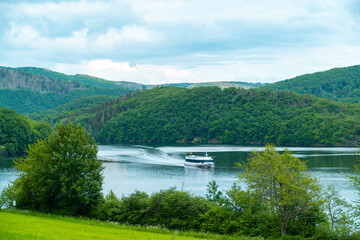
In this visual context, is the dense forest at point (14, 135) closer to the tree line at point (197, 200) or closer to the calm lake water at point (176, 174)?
the calm lake water at point (176, 174)

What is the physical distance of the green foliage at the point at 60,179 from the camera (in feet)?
117

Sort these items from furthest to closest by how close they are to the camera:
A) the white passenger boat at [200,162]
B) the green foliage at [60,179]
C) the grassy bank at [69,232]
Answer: the white passenger boat at [200,162] → the green foliage at [60,179] → the grassy bank at [69,232]

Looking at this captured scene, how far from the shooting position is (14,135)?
10550cm

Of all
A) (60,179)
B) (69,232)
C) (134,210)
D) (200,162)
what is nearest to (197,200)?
(134,210)

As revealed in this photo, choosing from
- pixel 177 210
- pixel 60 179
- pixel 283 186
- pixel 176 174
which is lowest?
pixel 176 174

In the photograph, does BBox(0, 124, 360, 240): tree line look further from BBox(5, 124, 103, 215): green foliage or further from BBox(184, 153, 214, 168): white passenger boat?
BBox(184, 153, 214, 168): white passenger boat

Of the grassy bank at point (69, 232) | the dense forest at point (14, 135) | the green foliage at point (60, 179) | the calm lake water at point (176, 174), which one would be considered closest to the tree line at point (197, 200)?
the green foliage at point (60, 179)

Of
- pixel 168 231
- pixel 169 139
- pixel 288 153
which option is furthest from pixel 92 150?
pixel 169 139

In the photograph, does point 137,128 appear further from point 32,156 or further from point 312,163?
point 32,156

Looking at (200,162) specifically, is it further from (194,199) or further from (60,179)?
(194,199)

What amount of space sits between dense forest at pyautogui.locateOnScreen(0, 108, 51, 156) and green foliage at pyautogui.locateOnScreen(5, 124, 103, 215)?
68.4m

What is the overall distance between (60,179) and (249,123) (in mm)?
138486

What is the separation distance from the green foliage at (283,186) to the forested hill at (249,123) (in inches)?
4573

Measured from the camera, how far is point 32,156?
37906 millimetres
